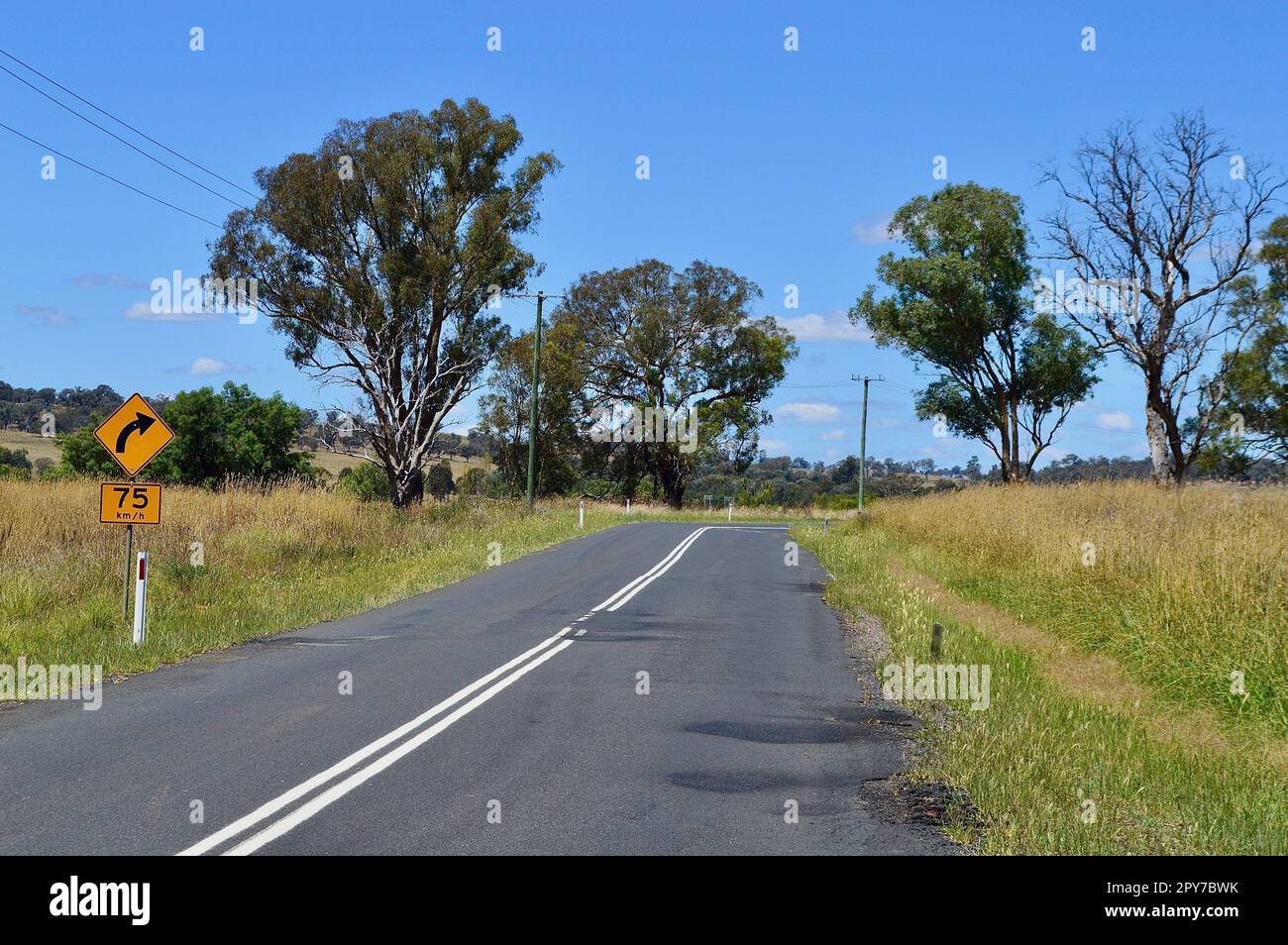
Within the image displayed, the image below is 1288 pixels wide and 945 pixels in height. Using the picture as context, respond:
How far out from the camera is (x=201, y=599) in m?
15.9

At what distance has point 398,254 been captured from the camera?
42031 mm

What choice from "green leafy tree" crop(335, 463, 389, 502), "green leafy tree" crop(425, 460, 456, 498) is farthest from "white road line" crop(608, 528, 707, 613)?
"green leafy tree" crop(425, 460, 456, 498)

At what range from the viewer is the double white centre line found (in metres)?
5.68

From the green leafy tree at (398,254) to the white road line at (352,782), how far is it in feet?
112

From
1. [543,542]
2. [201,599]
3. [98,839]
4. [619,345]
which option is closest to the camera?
[98,839]

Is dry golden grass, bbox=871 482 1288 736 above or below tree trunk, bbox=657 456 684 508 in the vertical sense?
below

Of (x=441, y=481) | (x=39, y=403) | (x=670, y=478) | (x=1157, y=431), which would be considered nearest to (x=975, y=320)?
(x=1157, y=431)

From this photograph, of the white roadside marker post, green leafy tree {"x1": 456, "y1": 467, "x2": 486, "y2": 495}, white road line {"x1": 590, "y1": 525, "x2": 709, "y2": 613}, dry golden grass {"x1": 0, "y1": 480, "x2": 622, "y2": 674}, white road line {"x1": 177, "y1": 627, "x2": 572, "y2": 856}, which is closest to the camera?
white road line {"x1": 177, "y1": 627, "x2": 572, "y2": 856}

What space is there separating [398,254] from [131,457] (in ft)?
97.6

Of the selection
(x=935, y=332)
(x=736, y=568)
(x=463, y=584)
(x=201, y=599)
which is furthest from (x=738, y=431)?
(x=201, y=599)

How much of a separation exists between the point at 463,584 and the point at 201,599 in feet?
17.8

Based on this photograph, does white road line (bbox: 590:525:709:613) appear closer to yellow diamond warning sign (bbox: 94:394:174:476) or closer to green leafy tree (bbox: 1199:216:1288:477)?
yellow diamond warning sign (bbox: 94:394:174:476)

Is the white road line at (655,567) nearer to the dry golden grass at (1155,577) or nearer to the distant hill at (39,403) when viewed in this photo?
the dry golden grass at (1155,577)
